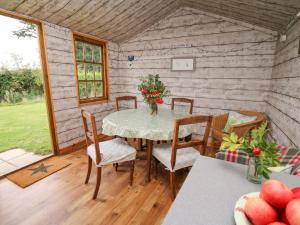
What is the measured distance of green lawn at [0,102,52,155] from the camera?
3.23m

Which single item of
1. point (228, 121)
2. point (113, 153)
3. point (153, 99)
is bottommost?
point (113, 153)

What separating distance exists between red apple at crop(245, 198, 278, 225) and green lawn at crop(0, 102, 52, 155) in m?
3.23

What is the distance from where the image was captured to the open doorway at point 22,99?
2.64 metres

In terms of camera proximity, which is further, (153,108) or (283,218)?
(153,108)

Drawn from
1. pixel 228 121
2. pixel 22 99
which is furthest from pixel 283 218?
pixel 22 99

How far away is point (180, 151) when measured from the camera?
1.90 metres

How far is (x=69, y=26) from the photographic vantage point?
271 cm

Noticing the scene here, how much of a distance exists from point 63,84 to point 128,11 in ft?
5.31

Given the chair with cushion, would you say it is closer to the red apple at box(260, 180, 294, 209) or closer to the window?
Answer: the red apple at box(260, 180, 294, 209)

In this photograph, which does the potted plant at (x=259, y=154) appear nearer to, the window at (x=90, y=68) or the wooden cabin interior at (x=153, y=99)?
the wooden cabin interior at (x=153, y=99)

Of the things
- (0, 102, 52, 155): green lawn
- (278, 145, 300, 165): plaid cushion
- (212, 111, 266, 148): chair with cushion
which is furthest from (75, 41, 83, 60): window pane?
(278, 145, 300, 165): plaid cushion

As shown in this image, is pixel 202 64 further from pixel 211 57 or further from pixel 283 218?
pixel 283 218

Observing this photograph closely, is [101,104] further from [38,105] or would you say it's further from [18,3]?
[38,105]

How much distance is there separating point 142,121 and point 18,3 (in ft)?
6.69
